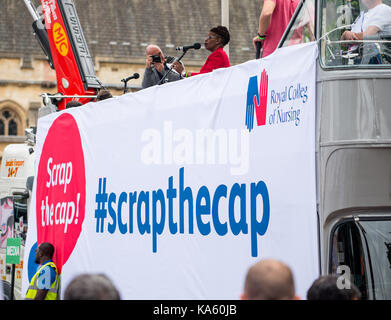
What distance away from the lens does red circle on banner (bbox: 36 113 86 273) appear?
8.74 m

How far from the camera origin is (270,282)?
328 cm

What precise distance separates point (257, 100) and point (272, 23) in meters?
1.49

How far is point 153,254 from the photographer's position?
724cm

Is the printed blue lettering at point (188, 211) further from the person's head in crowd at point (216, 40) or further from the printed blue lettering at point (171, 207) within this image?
the person's head in crowd at point (216, 40)

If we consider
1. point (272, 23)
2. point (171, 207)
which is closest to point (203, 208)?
point (171, 207)

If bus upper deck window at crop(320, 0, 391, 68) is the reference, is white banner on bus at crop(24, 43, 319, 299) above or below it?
below

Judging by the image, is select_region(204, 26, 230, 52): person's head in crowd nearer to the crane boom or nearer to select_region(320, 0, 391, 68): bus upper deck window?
select_region(320, 0, 391, 68): bus upper deck window

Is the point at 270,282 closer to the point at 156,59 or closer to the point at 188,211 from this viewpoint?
the point at 188,211

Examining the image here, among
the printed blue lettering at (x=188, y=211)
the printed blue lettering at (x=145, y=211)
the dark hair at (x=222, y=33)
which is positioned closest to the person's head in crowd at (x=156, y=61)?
the dark hair at (x=222, y=33)

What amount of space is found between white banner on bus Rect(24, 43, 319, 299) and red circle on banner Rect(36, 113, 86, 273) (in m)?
0.03

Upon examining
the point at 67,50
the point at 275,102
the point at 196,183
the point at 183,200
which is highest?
the point at 67,50

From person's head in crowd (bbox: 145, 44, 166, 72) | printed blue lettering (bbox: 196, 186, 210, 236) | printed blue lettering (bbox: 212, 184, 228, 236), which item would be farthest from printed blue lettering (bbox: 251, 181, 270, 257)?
person's head in crowd (bbox: 145, 44, 166, 72)

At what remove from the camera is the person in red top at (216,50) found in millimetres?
7953

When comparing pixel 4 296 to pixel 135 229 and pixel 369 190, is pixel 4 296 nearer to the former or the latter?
pixel 135 229
